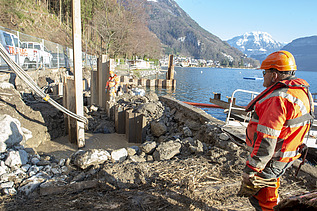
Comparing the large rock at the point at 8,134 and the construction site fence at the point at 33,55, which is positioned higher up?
the construction site fence at the point at 33,55

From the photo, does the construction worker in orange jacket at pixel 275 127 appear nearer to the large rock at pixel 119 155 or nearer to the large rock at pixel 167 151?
the large rock at pixel 167 151

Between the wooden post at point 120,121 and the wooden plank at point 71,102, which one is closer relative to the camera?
the wooden plank at point 71,102

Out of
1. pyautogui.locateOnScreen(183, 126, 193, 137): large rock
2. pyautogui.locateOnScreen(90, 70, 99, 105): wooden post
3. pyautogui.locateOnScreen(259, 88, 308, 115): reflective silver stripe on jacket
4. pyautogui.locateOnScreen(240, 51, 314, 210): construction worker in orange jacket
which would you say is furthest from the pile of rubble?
pyautogui.locateOnScreen(90, 70, 99, 105): wooden post

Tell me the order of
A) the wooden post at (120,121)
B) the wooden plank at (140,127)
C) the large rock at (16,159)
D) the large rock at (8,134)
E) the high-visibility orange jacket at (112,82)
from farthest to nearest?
1. the high-visibility orange jacket at (112,82)
2. the wooden post at (120,121)
3. the wooden plank at (140,127)
4. the large rock at (8,134)
5. the large rock at (16,159)

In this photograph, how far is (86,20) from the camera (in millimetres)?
43062

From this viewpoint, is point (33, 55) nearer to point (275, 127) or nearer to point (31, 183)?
point (31, 183)

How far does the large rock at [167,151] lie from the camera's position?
4.51m

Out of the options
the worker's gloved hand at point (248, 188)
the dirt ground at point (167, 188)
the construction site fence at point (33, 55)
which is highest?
the construction site fence at point (33, 55)

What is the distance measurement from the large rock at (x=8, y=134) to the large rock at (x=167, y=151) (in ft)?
10.6

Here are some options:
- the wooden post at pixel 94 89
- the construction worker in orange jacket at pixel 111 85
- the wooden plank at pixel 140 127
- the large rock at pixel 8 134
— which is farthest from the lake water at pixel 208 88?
the large rock at pixel 8 134

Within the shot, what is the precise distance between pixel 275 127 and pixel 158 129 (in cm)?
567

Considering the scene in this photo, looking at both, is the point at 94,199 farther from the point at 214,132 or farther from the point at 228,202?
the point at 214,132

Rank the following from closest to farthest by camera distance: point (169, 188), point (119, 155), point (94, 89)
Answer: point (169, 188)
point (119, 155)
point (94, 89)

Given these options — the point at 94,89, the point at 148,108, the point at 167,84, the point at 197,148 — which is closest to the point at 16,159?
the point at 197,148
